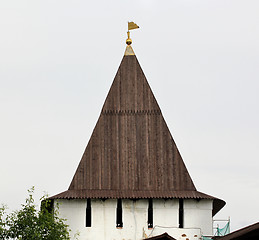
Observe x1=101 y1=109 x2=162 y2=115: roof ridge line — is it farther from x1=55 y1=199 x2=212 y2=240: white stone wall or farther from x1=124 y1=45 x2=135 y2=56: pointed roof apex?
x1=55 y1=199 x2=212 y2=240: white stone wall

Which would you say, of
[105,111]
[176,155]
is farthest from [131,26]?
[176,155]

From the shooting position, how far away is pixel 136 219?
3328 centimetres

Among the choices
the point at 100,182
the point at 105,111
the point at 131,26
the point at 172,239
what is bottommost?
the point at 172,239

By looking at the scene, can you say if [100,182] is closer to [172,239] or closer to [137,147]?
[137,147]

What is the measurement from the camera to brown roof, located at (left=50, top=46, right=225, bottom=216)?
3391 cm

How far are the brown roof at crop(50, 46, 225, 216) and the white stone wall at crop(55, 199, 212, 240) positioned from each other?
42 cm

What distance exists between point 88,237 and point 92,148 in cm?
411

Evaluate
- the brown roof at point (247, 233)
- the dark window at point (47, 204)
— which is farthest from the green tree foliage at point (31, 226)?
the brown roof at point (247, 233)

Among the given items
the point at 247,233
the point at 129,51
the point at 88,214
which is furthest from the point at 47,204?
the point at 247,233

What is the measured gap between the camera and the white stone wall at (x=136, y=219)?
108ft

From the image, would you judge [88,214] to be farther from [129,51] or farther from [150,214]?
[129,51]

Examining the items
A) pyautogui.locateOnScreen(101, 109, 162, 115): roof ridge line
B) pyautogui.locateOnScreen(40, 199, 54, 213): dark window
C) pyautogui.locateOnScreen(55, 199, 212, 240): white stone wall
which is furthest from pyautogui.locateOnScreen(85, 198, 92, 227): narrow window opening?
pyautogui.locateOnScreen(101, 109, 162, 115): roof ridge line

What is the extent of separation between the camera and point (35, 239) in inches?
1174

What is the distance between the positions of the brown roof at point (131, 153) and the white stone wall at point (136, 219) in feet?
1.38
